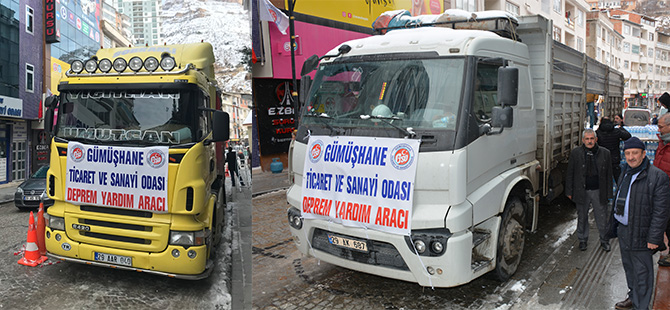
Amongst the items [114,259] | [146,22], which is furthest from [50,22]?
[114,259]

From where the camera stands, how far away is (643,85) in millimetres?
84875

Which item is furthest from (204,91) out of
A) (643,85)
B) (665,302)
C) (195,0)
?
(643,85)

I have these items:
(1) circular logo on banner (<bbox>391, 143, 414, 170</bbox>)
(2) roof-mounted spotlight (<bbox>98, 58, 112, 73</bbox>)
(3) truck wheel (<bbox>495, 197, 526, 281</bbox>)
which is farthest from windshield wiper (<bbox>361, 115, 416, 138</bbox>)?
A: (2) roof-mounted spotlight (<bbox>98, 58, 112, 73</bbox>)

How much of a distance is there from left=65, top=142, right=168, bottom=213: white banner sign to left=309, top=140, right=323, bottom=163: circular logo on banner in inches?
80.3

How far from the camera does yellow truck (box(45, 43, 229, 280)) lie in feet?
19.0

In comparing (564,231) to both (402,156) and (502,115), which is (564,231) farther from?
(402,156)

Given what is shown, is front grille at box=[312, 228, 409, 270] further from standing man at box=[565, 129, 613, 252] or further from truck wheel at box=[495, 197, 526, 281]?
standing man at box=[565, 129, 613, 252]

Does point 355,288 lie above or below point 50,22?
below

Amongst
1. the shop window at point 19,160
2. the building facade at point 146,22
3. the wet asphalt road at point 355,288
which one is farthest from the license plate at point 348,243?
the shop window at point 19,160

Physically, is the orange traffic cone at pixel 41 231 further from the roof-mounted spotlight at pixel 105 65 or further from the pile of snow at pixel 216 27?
the pile of snow at pixel 216 27

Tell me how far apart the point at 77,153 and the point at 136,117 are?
884 mm

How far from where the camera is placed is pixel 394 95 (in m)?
4.61

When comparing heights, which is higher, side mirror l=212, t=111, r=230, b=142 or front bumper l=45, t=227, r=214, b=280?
side mirror l=212, t=111, r=230, b=142

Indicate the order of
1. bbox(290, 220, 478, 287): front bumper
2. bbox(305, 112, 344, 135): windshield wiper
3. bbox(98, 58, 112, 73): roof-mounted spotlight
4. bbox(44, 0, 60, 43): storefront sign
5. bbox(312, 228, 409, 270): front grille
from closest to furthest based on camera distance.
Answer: bbox(290, 220, 478, 287): front bumper < bbox(312, 228, 409, 270): front grille < bbox(305, 112, 344, 135): windshield wiper < bbox(98, 58, 112, 73): roof-mounted spotlight < bbox(44, 0, 60, 43): storefront sign
